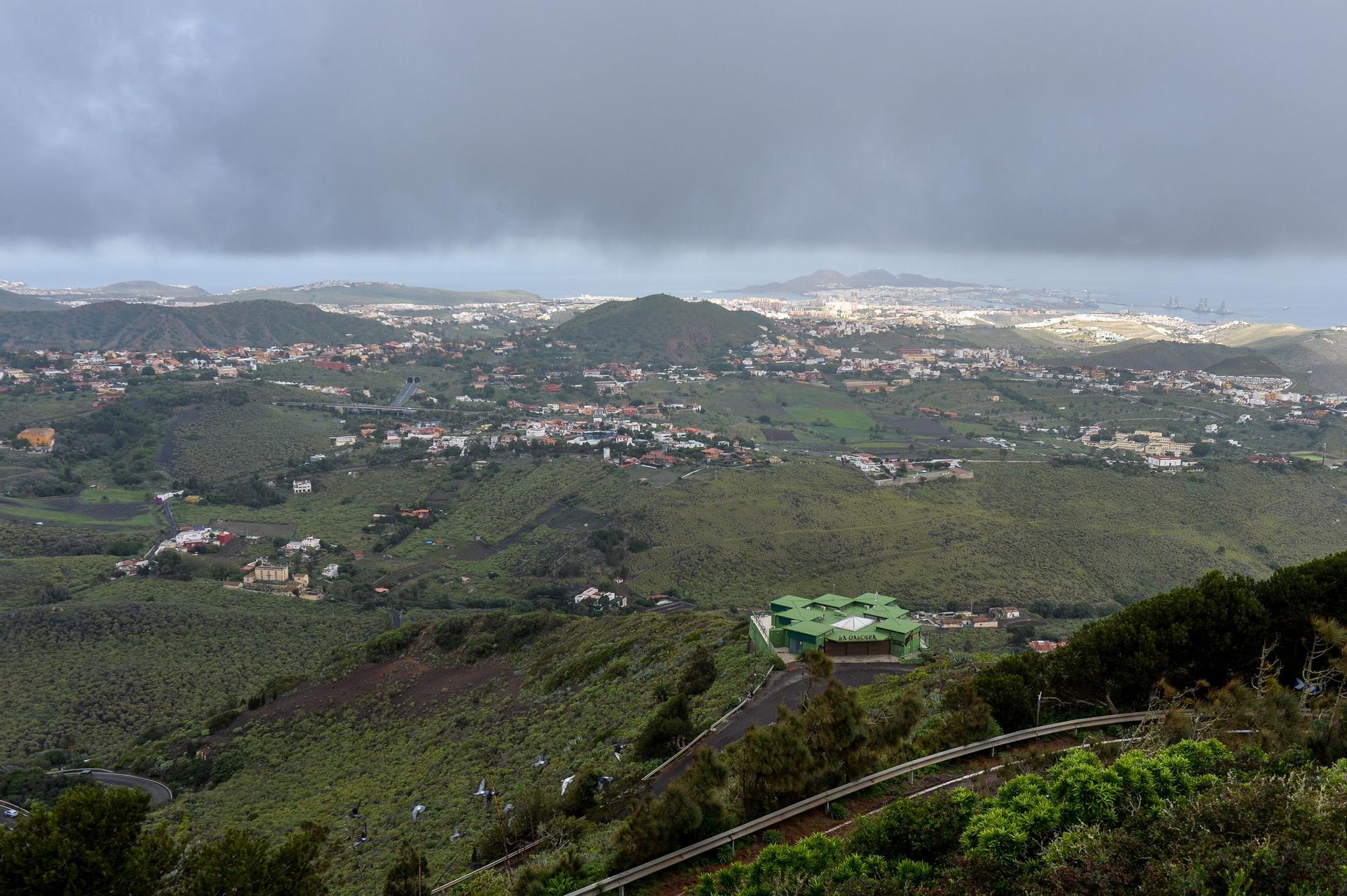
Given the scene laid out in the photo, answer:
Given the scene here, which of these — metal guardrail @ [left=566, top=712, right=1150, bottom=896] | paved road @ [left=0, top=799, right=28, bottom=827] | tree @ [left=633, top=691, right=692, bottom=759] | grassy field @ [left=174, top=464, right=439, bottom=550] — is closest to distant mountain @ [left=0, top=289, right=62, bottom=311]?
grassy field @ [left=174, top=464, right=439, bottom=550]

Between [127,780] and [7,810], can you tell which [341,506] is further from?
[7,810]

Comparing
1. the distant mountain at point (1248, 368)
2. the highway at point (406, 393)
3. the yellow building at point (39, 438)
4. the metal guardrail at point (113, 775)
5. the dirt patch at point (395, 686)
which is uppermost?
the distant mountain at point (1248, 368)

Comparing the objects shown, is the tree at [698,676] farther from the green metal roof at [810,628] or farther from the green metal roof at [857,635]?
the green metal roof at [857,635]

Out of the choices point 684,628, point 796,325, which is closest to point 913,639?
point 684,628

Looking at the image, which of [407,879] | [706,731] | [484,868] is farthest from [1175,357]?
[407,879]

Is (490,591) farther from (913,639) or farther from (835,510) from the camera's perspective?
(913,639)

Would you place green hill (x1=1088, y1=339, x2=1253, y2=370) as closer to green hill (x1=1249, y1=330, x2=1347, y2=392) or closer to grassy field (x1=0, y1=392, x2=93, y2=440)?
green hill (x1=1249, y1=330, x2=1347, y2=392)

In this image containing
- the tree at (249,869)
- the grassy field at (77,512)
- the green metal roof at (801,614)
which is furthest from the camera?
the grassy field at (77,512)

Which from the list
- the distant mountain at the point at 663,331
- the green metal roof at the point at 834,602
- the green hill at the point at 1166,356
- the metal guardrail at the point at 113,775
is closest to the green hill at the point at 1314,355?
the green hill at the point at 1166,356
